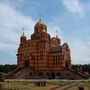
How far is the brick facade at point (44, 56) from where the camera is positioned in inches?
2874

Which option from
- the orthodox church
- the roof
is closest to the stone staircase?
the orthodox church

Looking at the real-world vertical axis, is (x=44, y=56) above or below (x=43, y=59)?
above

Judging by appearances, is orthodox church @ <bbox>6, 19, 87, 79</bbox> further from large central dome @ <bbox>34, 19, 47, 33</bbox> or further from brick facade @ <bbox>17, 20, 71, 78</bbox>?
large central dome @ <bbox>34, 19, 47, 33</bbox>

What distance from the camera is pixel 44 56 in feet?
242

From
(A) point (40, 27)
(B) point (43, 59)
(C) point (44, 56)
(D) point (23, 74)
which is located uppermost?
(A) point (40, 27)

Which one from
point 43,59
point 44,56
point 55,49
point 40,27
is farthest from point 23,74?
point 40,27

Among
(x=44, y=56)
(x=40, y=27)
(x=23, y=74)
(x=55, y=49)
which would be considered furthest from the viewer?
(x=40, y=27)

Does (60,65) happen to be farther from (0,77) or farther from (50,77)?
(0,77)

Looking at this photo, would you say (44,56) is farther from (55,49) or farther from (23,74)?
(23,74)

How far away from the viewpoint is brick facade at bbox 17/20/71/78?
73.0 meters

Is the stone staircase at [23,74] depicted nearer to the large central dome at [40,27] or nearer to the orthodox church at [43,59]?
the orthodox church at [43,59]

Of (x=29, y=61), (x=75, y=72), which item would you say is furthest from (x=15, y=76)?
(x=75, y=72)

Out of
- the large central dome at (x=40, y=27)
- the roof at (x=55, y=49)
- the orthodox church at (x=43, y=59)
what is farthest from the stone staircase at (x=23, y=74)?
the large central dome at (x=40, y=27)

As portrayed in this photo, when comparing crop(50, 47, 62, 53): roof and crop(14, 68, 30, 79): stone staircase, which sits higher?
crop(50, 47, 62, 53): roof
